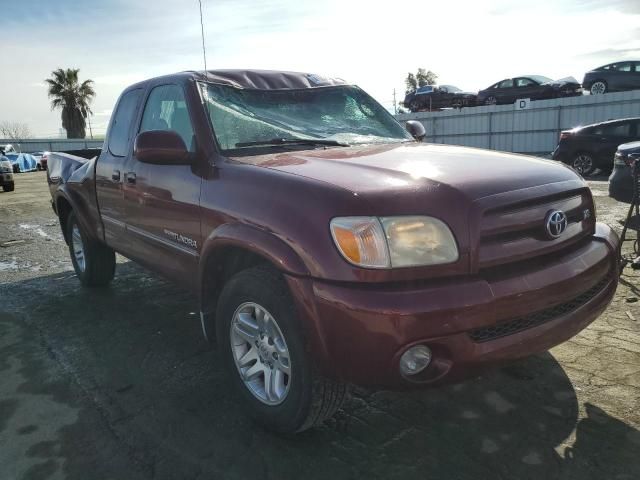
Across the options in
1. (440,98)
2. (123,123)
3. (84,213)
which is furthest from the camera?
(440,98)

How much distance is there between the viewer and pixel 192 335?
3879 mm

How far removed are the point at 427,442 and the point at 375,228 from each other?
1.10 meters

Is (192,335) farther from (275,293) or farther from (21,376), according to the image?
(275,293)

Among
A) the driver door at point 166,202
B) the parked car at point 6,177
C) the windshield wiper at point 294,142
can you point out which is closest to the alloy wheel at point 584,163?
the windshield wiper at point 294,142

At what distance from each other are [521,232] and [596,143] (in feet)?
40.1

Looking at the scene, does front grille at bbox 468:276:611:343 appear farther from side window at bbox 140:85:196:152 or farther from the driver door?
side window at bbox 140:85:196:152

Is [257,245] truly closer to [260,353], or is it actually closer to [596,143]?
[260,353]

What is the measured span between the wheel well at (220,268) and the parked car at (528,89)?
2283 cm

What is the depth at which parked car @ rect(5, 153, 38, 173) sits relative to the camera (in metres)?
27.0

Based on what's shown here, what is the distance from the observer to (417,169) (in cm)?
245

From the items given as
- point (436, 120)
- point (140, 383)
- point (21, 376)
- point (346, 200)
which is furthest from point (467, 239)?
point (436, 120)

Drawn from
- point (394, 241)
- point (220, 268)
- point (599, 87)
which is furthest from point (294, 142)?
point (599, 87)

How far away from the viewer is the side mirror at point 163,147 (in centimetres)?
291

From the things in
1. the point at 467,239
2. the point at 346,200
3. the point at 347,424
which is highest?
the point at 346,200
